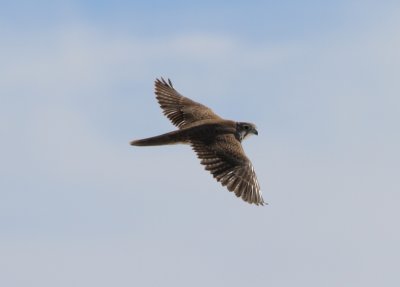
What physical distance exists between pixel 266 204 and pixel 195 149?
1816 mm

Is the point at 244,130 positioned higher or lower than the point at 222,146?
higher

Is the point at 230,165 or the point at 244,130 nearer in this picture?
the point at 230,165

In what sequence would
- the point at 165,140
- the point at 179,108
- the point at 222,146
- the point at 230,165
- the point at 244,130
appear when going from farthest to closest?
the point at 179,108 < the point at 244,130 < the point at 165,140 < the point at 222,146 < the point at 230,165

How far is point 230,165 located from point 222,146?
19.7 inches

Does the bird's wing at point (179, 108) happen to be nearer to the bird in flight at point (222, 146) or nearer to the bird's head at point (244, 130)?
the bird in flight at point (222, 146)

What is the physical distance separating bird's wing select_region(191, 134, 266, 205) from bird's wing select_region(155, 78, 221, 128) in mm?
1672

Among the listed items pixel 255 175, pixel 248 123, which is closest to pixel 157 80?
pixel 248 123

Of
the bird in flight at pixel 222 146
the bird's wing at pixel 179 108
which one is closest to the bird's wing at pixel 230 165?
the bird in flight at pixel 222 146

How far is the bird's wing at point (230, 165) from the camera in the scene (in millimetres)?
20281

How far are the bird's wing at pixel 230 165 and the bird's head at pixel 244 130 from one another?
559mm

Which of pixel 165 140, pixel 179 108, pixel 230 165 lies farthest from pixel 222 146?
pixel 179 108

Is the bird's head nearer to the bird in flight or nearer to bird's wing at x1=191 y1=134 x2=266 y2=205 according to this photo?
the bird in flight

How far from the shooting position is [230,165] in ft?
67.5

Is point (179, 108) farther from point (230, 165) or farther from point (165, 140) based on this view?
point (230, 165)
